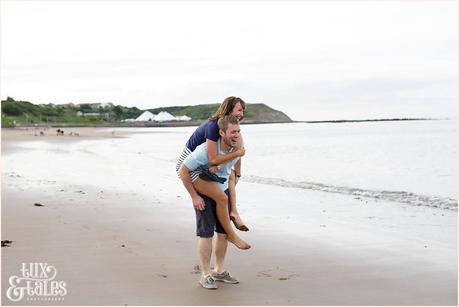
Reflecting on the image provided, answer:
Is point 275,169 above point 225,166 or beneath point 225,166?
beneath

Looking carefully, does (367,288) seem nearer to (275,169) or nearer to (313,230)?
(313,230)

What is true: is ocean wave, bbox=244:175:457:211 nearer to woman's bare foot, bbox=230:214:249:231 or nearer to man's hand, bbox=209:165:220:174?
woman's bare foot, bbox=230:214:249:231

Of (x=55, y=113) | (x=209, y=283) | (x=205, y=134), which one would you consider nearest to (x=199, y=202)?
(x=205, y=134)

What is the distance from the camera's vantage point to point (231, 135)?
15.9ft

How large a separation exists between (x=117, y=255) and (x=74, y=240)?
898mm

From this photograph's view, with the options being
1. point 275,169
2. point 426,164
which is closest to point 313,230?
point 275,169

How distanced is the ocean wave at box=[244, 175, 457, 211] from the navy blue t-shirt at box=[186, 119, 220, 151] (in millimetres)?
7182

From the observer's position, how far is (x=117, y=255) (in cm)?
610

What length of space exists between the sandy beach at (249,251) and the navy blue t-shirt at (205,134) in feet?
4.03

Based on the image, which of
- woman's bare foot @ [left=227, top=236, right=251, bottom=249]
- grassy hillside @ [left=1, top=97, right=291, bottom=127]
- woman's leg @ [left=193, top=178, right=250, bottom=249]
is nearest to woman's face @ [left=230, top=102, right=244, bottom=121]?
woman's leg @ [left=193, top=178, right=250, bottom=249]

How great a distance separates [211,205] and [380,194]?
8755mm

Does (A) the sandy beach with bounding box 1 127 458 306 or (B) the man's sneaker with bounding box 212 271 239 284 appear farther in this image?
(B) the man's sneaker with bounding box 212 271 239 284

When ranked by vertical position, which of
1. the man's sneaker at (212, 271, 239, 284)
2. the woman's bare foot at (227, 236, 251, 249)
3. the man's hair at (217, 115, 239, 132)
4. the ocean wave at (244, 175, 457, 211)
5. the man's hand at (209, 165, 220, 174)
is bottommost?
the ocean wave at (244, 175, 457, 211)

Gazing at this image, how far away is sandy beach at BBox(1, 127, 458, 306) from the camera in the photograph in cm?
494
